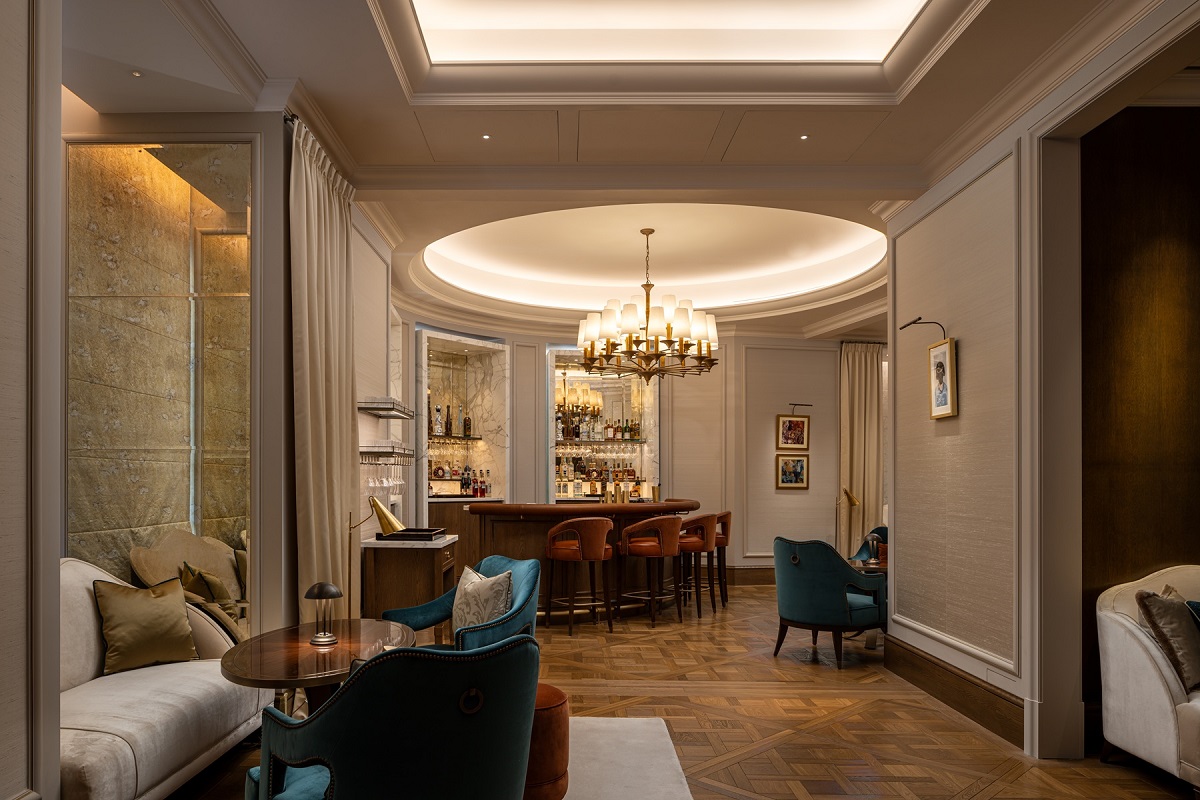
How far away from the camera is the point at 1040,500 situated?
3932 millimetres

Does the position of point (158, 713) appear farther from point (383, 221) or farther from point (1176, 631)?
point (1176, 631)

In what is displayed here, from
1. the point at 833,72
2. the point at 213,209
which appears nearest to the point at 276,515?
the point at 213,209

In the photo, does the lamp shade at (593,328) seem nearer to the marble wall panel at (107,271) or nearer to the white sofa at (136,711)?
the marble wall panel at (107,271)

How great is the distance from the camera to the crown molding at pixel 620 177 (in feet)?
16.6

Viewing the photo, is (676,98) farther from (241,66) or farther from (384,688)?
(384,688)

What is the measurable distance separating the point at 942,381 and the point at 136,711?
421 cm

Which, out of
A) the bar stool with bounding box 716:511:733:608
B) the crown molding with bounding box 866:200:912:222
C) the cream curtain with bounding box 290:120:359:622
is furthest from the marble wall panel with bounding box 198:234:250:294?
the bar stool with bounding box 716:511:733:608

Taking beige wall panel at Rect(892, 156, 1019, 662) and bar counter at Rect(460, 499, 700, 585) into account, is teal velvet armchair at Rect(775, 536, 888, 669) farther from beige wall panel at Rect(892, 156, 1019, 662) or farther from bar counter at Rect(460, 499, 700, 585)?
bar counter at Rect(460, 499, 700, 585)

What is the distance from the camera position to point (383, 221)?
19.4 ft

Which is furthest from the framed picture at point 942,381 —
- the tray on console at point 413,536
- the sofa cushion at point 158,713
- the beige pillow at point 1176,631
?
the sofa cushion at point 158,713

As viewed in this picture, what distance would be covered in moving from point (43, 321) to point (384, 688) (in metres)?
1.26

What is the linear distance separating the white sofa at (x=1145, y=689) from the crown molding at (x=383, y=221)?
461cm

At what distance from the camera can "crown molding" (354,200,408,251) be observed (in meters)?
5.53

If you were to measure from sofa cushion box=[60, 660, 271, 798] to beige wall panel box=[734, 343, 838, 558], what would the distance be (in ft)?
23.6
